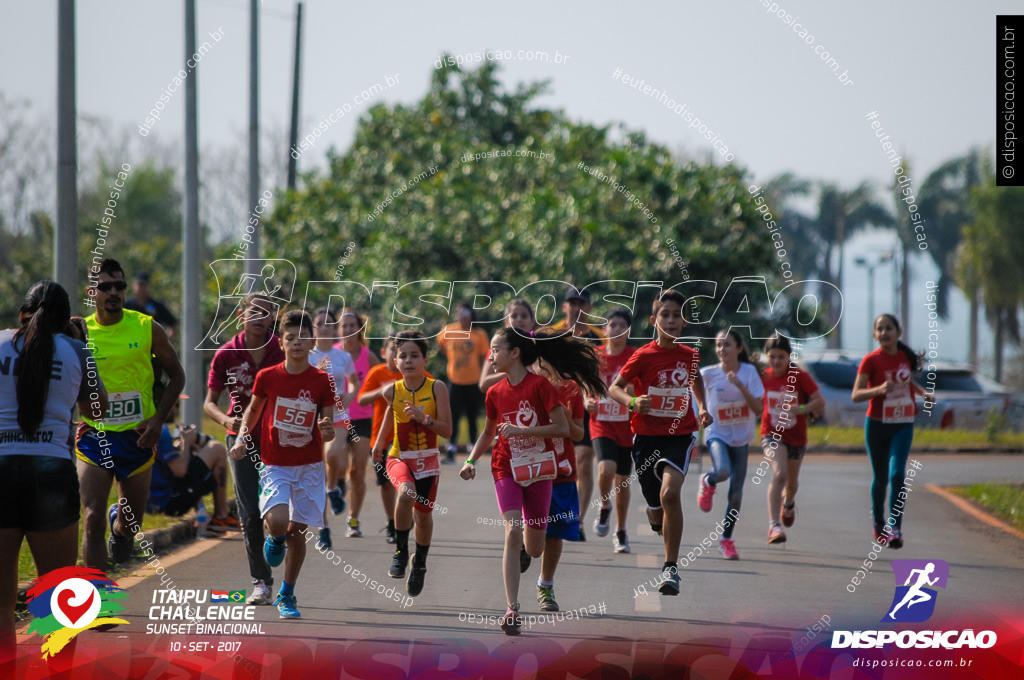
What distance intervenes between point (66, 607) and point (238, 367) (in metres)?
2.13

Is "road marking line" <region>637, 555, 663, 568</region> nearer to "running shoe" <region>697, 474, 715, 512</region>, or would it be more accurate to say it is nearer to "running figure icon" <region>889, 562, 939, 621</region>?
"running shoe" <region>697, 474, 715, 512</region>

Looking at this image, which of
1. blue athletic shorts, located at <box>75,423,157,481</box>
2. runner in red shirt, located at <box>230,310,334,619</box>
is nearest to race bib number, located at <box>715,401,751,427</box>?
runner in red shirt, located at <box>230,310,334,619</box>

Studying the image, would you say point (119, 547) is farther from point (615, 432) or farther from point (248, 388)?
point (615, 432)

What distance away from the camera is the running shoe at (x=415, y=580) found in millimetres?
7902

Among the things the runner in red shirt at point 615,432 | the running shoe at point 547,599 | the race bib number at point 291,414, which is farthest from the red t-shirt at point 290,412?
the runner in red shirt at point 615,432

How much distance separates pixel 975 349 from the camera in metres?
52.2

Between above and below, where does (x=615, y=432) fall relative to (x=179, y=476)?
above

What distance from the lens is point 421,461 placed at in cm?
824

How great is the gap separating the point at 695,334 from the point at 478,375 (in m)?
4.56

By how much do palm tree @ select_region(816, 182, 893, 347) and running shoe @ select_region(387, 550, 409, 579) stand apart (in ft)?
98.5

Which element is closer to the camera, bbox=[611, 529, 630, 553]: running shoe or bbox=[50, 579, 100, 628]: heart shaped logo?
bbox=[50, 579, 100, 628]: heart shaped logo

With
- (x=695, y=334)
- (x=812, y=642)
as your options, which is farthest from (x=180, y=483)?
(x=695, y=334)

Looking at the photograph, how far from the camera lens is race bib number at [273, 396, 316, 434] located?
7.40m

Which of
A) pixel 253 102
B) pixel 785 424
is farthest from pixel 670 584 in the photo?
pixel 253 102
